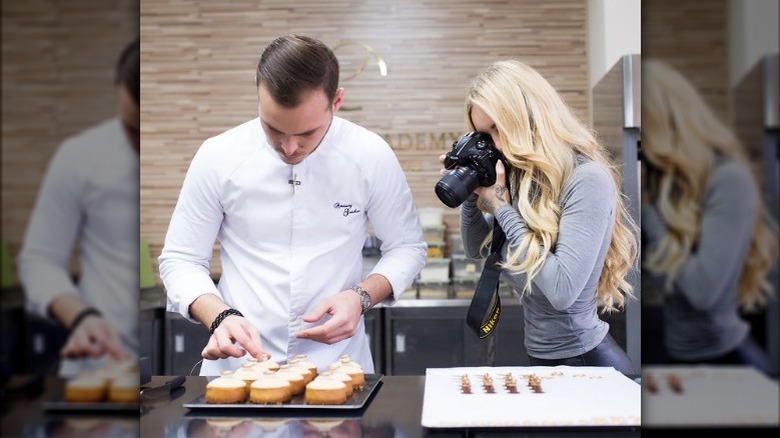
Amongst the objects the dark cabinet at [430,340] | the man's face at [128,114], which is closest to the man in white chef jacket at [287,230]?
the man's face at [128,114]

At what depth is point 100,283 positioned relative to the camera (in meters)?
0.26

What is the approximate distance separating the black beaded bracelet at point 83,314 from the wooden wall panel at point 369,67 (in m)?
3.85

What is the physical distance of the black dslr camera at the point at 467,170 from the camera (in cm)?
165

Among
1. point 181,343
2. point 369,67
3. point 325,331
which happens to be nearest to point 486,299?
point 325,331

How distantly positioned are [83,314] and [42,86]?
8 cm

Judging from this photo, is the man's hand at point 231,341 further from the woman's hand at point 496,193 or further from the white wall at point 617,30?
the white wall at point 617,30

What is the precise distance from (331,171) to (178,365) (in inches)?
86.0

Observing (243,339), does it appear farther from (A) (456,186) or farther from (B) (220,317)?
(A) (456,186)

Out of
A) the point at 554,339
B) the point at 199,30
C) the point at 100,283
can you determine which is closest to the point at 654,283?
the point at 100,283

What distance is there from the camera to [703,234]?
0.72ft

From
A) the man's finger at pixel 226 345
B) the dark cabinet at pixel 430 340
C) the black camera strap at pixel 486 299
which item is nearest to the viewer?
the man's finger at pixel 226 345

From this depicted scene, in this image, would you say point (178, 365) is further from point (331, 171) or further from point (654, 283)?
point (654, 283)

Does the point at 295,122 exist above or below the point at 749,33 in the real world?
above

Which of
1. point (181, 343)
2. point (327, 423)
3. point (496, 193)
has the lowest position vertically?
point (181, 343)
